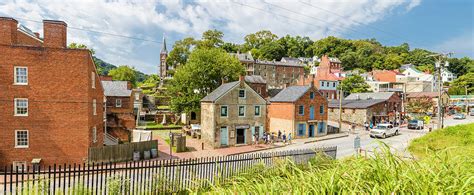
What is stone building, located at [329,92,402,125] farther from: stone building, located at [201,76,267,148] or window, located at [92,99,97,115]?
window, located at [92,99,97,115]

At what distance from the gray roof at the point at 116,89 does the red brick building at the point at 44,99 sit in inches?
702

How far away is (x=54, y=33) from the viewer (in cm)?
1984

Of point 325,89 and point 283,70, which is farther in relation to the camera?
point 283,70

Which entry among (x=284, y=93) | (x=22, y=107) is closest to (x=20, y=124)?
(x=22, y=107)

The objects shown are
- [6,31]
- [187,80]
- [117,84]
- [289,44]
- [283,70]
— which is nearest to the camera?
[6,31]

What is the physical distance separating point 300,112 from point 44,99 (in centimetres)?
2791

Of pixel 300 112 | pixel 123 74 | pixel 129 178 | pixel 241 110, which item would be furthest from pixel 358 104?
pixel 123 74

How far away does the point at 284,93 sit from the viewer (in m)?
37.8

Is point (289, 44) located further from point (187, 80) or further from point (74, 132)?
point (74, 132)

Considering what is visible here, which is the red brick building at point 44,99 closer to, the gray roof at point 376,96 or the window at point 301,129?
the window at point 301,129

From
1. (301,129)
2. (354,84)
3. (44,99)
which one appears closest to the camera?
(44,99)

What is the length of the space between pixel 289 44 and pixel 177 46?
72368mm

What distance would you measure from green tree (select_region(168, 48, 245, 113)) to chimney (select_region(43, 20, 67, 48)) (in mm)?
26981

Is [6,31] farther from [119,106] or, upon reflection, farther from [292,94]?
[292,94]
